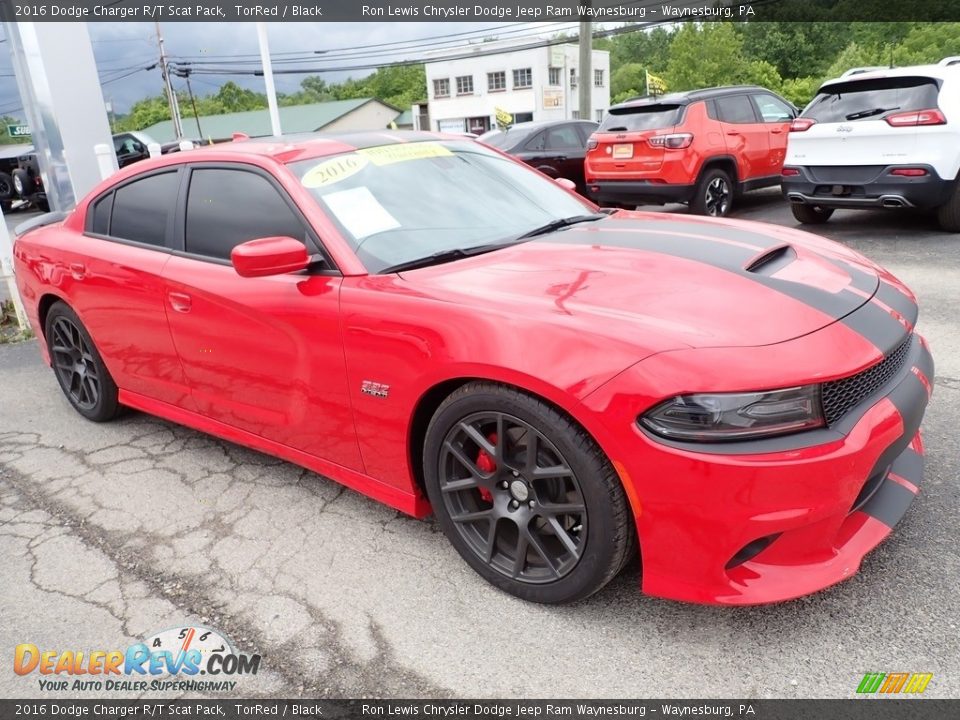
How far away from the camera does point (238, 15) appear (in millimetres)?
14211

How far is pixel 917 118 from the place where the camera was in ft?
21.4

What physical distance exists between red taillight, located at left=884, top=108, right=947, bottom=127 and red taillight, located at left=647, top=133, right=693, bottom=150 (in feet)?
7.56

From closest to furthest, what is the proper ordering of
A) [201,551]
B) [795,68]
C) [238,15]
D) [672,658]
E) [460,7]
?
[672,658], [201,551], [238,15], [460,7], [795,68]

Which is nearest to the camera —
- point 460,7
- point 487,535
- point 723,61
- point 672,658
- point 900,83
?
point 672,658

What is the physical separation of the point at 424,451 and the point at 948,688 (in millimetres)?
1665

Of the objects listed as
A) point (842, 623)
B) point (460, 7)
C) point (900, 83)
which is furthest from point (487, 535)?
point (460, 7)

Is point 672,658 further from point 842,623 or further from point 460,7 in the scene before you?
point 460,7

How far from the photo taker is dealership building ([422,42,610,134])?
2249 inches

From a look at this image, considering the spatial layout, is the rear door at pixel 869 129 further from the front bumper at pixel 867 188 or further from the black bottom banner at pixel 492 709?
the black bottom banner at pixel 492 709

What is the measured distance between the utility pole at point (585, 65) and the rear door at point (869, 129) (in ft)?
36.3

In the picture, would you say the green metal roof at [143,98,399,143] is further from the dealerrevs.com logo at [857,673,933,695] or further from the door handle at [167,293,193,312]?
the dealerrevs.com logo at [857,673,933,695]

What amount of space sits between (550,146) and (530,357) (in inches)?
389

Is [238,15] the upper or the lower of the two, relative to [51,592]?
upper

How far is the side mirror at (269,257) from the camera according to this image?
2.54 m
